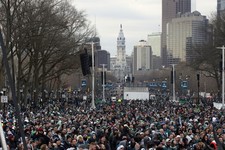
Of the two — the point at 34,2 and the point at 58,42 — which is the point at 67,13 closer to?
the point at 58,42

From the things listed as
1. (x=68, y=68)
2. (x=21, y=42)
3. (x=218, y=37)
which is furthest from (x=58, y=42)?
(x=218, y=37)

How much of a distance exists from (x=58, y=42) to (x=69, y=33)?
2.54 meters

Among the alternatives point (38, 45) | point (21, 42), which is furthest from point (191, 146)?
point (38, 45)

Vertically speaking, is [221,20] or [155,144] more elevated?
[221,20]

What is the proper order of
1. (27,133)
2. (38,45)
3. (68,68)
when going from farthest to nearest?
(68,68), (38,45), (27,133)

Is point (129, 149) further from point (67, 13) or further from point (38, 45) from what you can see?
point (67, 13)

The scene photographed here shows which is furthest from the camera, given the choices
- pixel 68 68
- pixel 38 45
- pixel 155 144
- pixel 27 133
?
pixel 68 68

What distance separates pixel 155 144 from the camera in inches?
619

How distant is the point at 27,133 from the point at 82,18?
129 ft

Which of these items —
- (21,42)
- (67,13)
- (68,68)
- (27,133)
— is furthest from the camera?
(68,68)

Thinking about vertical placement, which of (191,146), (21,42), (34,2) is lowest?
(191,146)

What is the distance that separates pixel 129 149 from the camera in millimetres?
16719

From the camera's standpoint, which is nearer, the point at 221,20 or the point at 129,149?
the point at 129,149

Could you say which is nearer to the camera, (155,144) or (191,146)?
(155,144)
